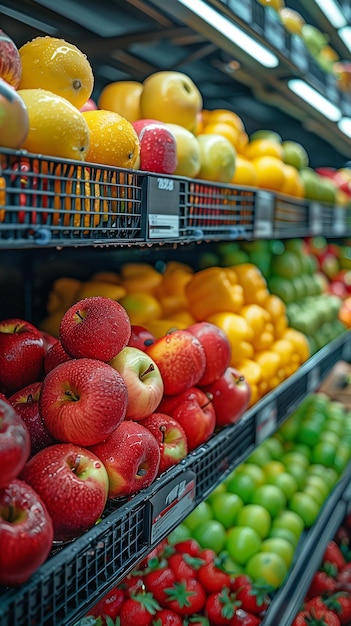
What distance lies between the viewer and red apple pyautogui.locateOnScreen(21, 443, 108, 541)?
76 centimetres

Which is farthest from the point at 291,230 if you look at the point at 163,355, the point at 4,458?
the point at 4,458

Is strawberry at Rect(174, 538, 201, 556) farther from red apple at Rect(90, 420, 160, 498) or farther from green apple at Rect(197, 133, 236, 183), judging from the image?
green apple at Rect(197, 133, 236, 183)

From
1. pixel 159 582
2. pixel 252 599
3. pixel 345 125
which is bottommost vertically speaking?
pixel 252 599

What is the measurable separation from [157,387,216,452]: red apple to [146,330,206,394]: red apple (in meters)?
0.02

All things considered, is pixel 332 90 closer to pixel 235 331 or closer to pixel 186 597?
pixel 235 331

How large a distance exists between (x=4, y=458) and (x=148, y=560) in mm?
786

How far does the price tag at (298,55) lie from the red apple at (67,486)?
4.41ft

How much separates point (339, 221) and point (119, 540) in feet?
7.11

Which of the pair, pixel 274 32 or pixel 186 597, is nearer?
pixel 186 597

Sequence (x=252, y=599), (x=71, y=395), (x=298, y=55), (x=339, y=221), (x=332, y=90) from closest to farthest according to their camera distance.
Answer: (x=71, y=395) < (x=252, y=599) < (x=298, y=55) < (x=332, y=90) < (x=339, y=221)

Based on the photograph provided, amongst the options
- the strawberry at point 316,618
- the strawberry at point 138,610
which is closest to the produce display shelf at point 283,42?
the strawberry at point 138,610

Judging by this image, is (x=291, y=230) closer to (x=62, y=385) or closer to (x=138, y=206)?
(x=138, y=206)

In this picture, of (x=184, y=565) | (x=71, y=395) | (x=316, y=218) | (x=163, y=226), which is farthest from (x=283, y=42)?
(x=184, y=565)

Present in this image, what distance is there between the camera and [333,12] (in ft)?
8.36
